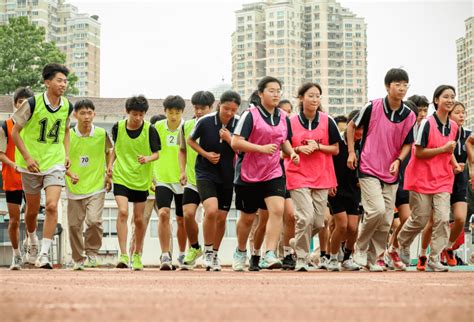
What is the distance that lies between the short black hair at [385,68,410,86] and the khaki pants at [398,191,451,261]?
5.32ft

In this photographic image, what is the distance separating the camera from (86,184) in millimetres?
14438


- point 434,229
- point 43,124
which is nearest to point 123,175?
point 43,124

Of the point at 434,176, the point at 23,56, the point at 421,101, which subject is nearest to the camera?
the point at 434,176

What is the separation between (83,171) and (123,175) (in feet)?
1.72

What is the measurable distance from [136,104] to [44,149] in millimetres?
1783

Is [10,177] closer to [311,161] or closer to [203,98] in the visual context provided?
[203,98]

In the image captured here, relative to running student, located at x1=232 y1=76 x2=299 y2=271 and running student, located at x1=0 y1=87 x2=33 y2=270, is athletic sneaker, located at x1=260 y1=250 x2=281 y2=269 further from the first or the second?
running student, located at x1=0 y1=87 x2=33 y2=270

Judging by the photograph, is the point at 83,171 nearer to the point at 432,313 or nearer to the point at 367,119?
the point at 367,119

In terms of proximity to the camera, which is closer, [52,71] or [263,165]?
[263,165]

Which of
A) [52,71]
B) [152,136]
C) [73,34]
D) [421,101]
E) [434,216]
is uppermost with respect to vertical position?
[73,34]

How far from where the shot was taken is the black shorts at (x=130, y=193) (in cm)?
1450

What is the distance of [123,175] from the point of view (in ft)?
47.6

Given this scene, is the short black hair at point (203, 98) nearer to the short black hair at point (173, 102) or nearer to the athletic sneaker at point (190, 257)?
the short black hair at point (173, 102)

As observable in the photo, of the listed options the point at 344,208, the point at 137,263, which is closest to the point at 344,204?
the point at 344,208
